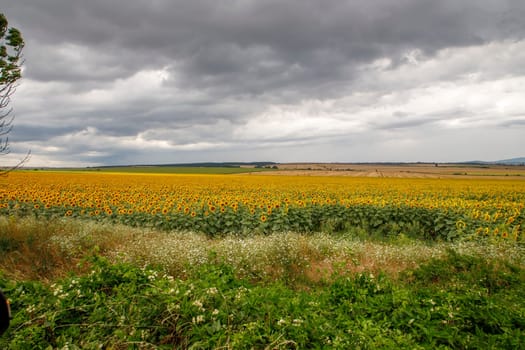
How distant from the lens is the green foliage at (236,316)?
3.45m

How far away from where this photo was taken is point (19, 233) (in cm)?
852

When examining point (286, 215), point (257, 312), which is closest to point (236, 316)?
point (257, 312)

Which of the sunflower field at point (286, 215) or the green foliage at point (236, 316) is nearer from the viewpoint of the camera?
the green foliage at point (236, 316)

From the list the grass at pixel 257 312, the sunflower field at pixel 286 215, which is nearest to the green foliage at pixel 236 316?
the grass at pixel 257 312

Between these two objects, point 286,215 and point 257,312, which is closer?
point 257,312

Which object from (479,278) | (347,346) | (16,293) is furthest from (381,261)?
(16,293)

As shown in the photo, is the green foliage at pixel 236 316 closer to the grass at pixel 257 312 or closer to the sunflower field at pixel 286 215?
the grass at pixel 257 312

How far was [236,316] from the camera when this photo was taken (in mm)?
3773

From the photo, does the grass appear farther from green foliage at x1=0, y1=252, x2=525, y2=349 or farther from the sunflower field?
the sunflower field

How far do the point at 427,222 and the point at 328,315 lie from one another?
11.3 metres

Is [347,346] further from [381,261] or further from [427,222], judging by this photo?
[427,222]

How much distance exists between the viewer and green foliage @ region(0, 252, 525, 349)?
3449 mm

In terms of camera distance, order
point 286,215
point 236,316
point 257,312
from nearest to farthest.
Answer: point 236,316
point 257,312
point 286,215

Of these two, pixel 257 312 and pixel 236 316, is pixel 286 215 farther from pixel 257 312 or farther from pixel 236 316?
pixel 236 316
